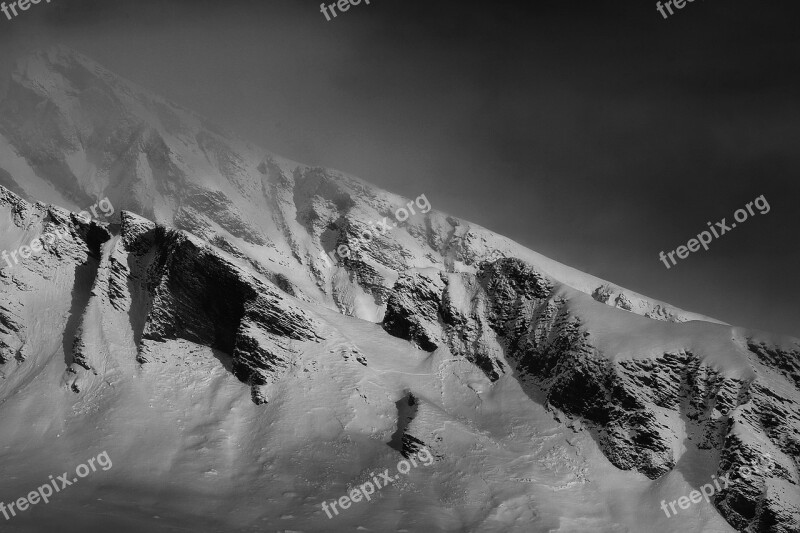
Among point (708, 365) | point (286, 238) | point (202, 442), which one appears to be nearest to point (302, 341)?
point (202, 442)

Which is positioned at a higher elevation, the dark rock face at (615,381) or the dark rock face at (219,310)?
the dark rock face at (219,310)

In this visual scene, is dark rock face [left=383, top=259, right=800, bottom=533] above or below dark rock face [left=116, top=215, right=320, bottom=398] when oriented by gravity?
below

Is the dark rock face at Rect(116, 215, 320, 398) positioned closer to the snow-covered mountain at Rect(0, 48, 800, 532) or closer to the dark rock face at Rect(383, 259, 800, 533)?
the snow-covered mountain at Rect(0, 48, 800, 532)

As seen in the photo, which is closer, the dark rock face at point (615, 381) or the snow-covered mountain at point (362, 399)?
the snow-covered mountain at point (362, 399)

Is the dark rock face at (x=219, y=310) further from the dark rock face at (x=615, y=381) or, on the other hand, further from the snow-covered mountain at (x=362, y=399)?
the dark rock face at (x=615, y=381)

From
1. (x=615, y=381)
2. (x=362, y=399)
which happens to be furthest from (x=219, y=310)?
(x=615, y=381)

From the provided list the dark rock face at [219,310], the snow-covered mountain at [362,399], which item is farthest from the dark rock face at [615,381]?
the dark rock face at [219,310]

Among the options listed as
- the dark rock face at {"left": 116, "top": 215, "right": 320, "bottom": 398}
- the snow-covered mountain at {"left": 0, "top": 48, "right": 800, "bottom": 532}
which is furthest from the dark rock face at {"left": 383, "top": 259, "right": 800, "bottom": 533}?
the dark rock face at {"left": 116, "top": 215, "right": 320, "bottom": 398}

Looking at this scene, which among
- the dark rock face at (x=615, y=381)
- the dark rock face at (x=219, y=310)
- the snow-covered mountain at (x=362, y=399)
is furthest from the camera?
the dark rock face at (x=219, y=310)
